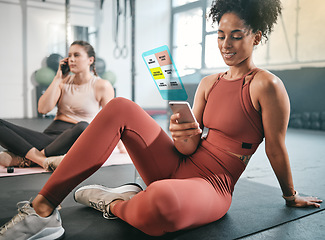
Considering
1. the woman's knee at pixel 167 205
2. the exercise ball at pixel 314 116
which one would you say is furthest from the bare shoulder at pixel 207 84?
the exercise ball at pixel 314 116

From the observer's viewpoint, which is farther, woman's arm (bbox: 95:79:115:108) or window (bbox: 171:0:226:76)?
window (bbox: 171:0:226:76)

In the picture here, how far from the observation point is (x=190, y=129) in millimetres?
1072

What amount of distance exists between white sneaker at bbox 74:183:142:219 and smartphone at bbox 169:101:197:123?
1.33 feet

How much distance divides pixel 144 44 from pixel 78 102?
17.9 feet

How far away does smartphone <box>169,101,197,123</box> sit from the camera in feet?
3.21

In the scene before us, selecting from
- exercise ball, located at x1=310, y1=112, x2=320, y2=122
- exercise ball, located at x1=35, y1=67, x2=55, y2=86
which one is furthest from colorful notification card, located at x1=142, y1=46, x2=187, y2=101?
exercise ball, located at x1=35, y1=67, x2=55, y2=86

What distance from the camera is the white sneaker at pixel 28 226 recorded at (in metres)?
0.93

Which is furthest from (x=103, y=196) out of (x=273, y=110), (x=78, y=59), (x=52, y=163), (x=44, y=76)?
(x=44, y=76)

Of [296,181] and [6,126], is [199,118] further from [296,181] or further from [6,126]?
[6,126]

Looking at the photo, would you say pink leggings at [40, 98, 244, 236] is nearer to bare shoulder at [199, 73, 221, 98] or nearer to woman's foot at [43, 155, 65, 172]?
bare shoulder at [199, 73, 221, 98]

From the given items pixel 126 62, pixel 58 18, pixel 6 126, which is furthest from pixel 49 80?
pixel 6 126

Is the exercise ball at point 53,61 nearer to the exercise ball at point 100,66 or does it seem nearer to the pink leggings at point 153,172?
the exercise ball at point 100,66

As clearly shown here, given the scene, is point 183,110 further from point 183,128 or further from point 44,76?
point 44,76

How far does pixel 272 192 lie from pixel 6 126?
1.84 metres
